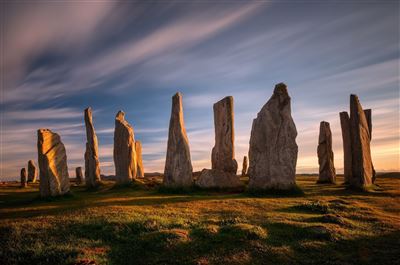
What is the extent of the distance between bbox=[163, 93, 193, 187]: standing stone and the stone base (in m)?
1.28

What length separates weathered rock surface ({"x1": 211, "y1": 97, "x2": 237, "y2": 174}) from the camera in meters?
33.8

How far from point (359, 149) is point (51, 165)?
26.9 meters

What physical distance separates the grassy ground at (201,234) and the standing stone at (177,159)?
7.10 meters

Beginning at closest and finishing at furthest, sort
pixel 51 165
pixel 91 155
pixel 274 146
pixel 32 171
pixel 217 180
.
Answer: pixel 51 165, pixel 274 146, pixel 217 180, pixel 91 155, pixel 32 171

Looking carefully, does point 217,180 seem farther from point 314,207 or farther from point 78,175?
point 78,175

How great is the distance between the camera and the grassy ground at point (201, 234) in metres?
12.9

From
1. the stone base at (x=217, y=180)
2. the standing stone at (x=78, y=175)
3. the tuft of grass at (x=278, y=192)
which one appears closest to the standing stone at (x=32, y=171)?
the standing stone at (x=78, y=175)

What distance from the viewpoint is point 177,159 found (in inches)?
1170

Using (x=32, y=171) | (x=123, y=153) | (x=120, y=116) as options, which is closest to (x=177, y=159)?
(x=123, y=153)

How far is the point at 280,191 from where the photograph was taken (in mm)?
27125

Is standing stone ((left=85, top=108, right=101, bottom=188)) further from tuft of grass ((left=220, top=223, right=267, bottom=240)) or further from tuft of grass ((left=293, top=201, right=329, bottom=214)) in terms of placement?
tuft of grass ((left=220, top=223, right=267, bottom=240))

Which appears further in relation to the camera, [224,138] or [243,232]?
[224,138]

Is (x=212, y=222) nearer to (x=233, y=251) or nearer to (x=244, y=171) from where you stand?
(x=233, y=251)

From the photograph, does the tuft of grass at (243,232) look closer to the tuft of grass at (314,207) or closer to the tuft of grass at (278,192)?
the tuft of grass at (314,207)
